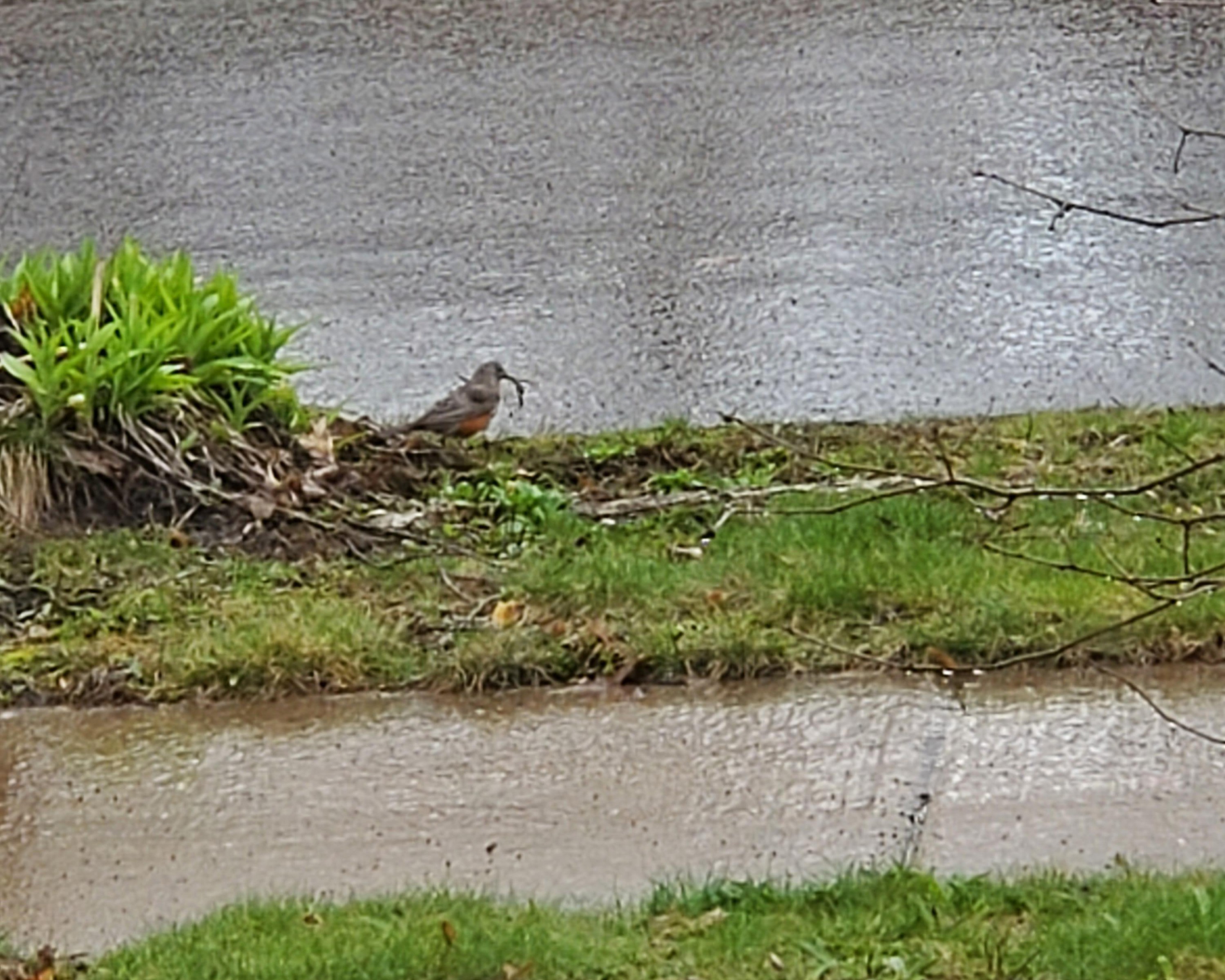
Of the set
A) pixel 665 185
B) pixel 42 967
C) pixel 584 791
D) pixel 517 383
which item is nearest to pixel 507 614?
pixel 584 791

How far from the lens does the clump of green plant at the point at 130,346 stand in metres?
5.65

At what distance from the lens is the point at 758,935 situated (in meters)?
3.76

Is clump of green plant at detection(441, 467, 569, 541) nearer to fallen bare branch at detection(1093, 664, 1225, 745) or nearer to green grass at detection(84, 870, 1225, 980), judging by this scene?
fallen bare branch at detection(1093, 664, 1225, 745)

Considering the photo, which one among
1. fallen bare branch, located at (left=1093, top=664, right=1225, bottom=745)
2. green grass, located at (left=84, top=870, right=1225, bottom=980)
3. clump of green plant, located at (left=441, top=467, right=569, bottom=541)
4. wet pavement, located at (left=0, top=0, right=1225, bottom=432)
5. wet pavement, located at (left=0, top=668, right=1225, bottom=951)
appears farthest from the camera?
wet pavement, located at (left=0, top=0, right=1225, bottom=432)

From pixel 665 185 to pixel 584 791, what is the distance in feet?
14.3

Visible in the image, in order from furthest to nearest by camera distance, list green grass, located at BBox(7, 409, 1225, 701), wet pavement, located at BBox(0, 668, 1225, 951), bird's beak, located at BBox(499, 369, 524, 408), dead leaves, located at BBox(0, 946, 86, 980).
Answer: bird's beak, located at BBox(499, 369, 524, 408) < green grass, located at BBox(7, 409, 1225, 701) < wet pavement, located at BBox(0, 668, 1225, 951) < dead leaves, located at BBox(0, 946, 86, 980)

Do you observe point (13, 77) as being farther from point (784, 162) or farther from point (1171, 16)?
point (1171, 16)

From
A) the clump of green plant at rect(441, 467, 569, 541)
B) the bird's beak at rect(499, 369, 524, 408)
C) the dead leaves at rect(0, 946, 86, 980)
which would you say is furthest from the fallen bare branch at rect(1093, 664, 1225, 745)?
the bird's beak at rect(499, 369, 524, 408)

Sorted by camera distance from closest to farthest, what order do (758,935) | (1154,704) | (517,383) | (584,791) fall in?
(758,935), (1154,704), (584,791), (517,383)

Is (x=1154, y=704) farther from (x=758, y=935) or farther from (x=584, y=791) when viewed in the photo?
(x=584, y=791)

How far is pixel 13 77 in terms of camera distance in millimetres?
10250

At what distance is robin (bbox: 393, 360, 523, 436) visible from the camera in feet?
20.0

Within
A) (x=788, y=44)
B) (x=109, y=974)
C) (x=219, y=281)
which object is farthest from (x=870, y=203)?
(x=109, y=974)

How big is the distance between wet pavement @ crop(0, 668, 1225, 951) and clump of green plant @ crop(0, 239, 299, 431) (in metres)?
1.01
